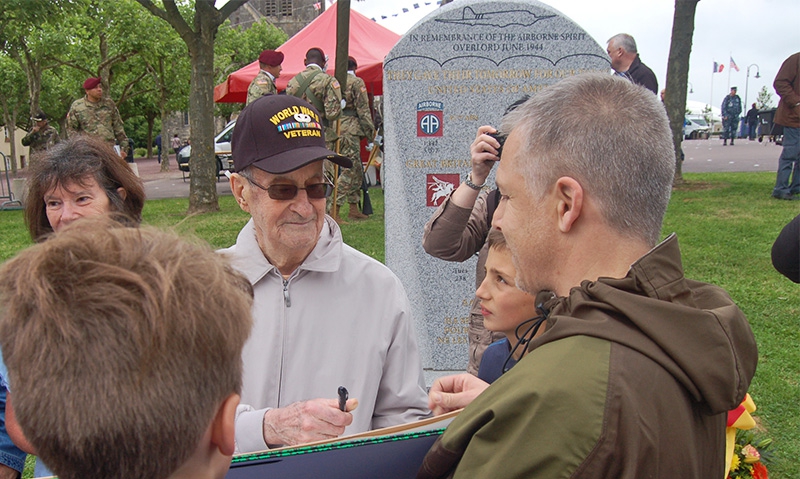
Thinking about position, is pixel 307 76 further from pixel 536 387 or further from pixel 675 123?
pixel 536 387

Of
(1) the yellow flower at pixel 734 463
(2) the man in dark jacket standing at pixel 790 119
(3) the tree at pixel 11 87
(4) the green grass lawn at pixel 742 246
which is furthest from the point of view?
(3) the tree at pixel 11 87

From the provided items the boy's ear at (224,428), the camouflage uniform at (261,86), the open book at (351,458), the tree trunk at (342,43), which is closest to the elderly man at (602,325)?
the open book at (351,458)

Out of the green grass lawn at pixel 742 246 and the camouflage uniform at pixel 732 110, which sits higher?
the camouflage uniform at pixel 732 110

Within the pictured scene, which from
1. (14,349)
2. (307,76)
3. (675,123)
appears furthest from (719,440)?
(675,123)

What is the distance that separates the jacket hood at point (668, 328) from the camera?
3.68 feet

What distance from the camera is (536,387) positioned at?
1.10 metres

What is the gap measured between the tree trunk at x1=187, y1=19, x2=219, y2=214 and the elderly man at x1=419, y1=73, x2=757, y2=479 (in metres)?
10.3

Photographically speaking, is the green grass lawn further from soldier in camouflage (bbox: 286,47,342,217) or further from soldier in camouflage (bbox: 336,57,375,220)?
soldier in camouflage (bbox: 286,47,342,217)

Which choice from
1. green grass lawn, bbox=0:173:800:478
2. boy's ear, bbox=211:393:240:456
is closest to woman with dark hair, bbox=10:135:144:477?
green grass lawn, bbox=0:173:800:478

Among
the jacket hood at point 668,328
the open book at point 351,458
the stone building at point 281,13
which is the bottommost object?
the open book at point 351,458

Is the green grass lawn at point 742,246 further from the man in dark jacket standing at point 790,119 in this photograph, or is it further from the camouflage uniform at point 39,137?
the camouflage uniform at point 39,137

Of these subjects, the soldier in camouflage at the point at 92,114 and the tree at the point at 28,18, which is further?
the tree at the point at 28,18

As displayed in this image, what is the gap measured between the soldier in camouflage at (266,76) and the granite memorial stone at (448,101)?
20.6ft

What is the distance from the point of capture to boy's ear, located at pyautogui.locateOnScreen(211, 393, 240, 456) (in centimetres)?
113
